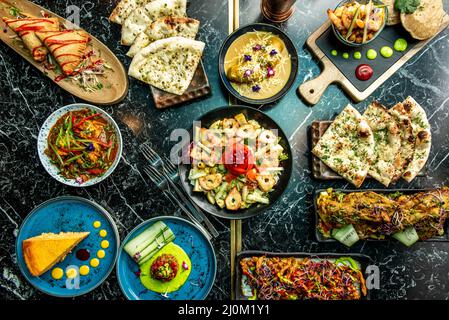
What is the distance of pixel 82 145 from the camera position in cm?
443

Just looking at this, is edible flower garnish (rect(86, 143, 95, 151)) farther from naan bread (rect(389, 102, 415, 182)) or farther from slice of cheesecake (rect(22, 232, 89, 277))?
naan bread (rect(389, 102, 415, 182))

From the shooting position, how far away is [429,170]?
15.7 feet

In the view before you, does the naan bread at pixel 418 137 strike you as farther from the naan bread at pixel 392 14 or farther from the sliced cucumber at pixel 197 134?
the sliced cucumber at pixel 197 134

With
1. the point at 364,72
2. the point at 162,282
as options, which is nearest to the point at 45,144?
the point at 162,282

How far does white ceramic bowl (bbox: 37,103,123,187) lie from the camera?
4.40m

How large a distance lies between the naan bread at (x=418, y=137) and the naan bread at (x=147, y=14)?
2.89 m

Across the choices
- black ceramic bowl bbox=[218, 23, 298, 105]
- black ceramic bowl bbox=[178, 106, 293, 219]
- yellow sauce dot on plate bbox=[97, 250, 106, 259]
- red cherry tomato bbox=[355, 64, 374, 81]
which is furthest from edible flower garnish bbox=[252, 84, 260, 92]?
yellow sauce dot on plate bbox=[97, 250, 106, 259]

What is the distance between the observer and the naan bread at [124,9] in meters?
4.57

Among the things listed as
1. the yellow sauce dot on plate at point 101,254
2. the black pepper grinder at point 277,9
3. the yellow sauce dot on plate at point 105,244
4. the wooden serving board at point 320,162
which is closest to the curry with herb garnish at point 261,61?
the black pepper grinder at point 277,9

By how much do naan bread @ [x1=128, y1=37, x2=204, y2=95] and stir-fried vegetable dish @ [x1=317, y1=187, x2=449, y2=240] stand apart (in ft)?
6.93

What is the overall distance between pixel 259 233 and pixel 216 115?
4.94 ft

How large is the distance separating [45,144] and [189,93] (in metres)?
1.75

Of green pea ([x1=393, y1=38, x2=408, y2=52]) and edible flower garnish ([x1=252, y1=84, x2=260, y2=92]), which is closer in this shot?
edible flower garnish ([x1=252, y1=84, x2=260, y2=92])

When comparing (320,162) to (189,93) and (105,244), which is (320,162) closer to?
(189,93)
